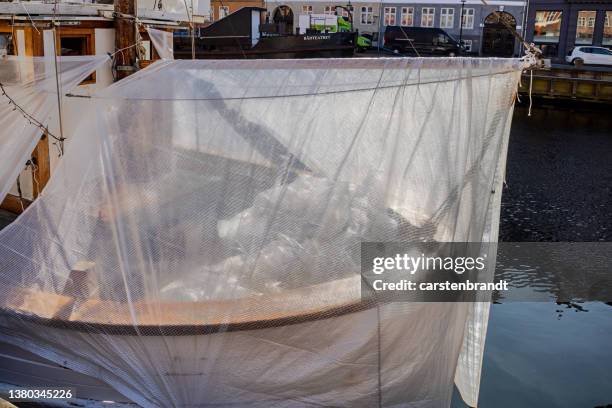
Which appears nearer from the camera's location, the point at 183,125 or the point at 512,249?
the point at 183,125

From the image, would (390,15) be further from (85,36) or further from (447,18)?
(85,36)

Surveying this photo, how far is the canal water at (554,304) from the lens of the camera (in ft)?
30.0

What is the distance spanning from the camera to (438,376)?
6344mm

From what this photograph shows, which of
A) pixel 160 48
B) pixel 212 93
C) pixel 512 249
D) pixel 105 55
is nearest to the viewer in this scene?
pixel 212 93

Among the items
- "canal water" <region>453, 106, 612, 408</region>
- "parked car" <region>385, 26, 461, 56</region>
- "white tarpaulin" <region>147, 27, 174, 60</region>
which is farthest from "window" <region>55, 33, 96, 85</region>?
"parked car" <region>385, 26, 461, 56</region>

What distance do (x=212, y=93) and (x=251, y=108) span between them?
1.40ft

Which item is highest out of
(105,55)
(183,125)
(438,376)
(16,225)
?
(105,55)

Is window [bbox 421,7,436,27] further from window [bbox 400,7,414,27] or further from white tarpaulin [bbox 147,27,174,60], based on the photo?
white tarpaulin [bbox 147,27,174,60]

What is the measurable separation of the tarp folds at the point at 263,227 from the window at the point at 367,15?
41.1 meters

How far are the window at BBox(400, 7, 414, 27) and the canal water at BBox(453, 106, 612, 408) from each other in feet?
57.5

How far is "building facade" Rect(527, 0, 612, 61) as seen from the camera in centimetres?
4159

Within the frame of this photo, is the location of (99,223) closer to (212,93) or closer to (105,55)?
(212,93)

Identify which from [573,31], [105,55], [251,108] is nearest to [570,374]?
[251,108]

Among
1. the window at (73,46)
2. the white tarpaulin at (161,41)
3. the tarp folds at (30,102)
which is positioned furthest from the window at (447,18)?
the tarp folds at (30,102)
